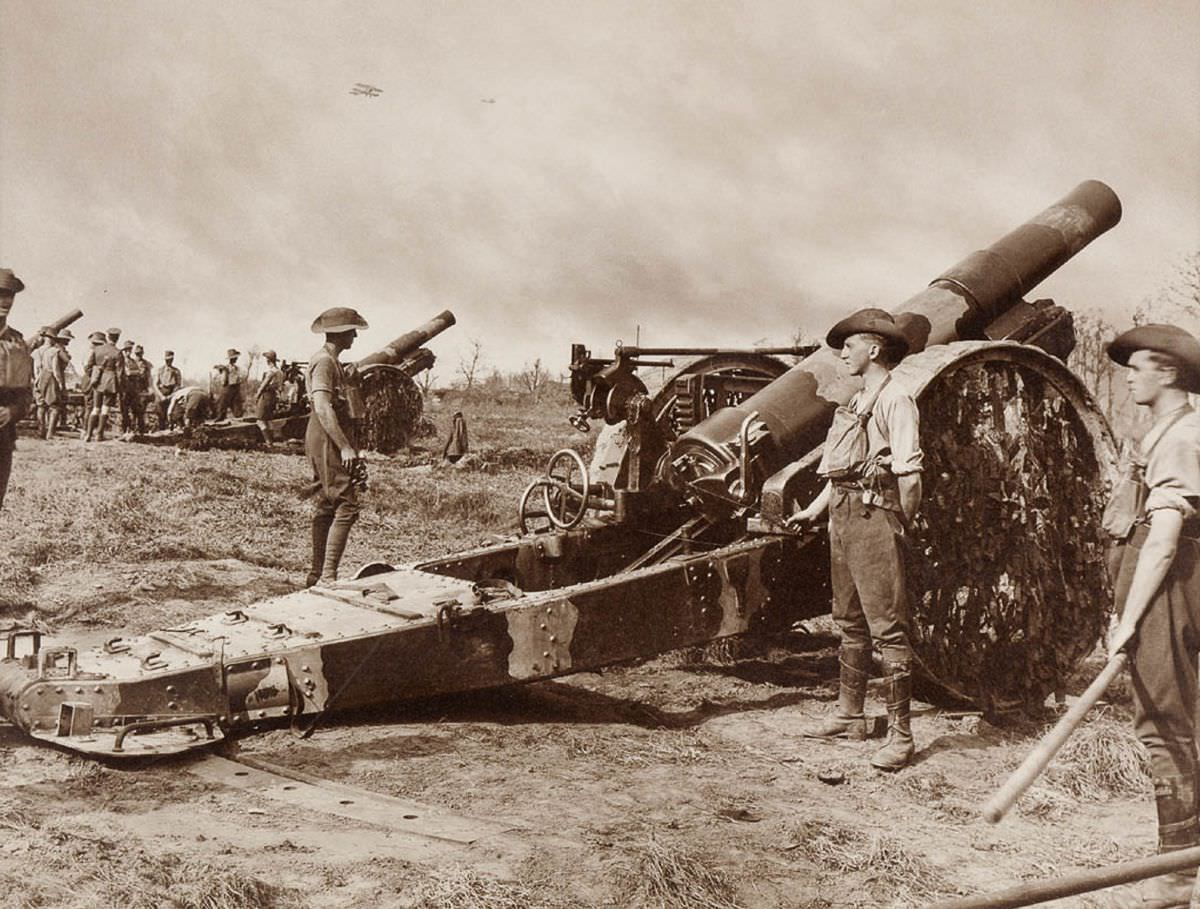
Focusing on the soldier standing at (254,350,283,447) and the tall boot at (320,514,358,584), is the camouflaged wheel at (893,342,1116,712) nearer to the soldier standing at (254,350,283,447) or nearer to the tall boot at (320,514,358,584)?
the tall boot at (320,514,358,584)

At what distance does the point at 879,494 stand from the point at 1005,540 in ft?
3.54

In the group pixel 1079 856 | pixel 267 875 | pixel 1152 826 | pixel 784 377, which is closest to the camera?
pixel 267 875

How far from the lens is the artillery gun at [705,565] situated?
4684 millimetres

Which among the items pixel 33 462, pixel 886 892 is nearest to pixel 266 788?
pixel 886 892

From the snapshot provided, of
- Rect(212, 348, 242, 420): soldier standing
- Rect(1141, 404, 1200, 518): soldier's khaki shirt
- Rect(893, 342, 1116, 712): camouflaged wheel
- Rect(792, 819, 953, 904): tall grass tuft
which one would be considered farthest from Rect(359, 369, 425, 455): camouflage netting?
Rect(1141, 404, 1200, 518): soldier's khaki shirt

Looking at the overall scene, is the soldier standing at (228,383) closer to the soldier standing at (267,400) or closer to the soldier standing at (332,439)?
the soldier standing at (267,400)

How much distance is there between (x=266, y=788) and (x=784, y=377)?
3255mm

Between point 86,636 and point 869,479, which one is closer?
point 869,479

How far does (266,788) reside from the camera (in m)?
4.25

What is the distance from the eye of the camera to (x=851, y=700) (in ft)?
17.5

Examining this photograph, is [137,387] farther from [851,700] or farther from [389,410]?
[851,700]

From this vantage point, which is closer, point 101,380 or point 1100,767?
point 1100,767

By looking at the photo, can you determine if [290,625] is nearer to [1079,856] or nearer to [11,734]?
[11,734]

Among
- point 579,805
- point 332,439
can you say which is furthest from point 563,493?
point 579,805
